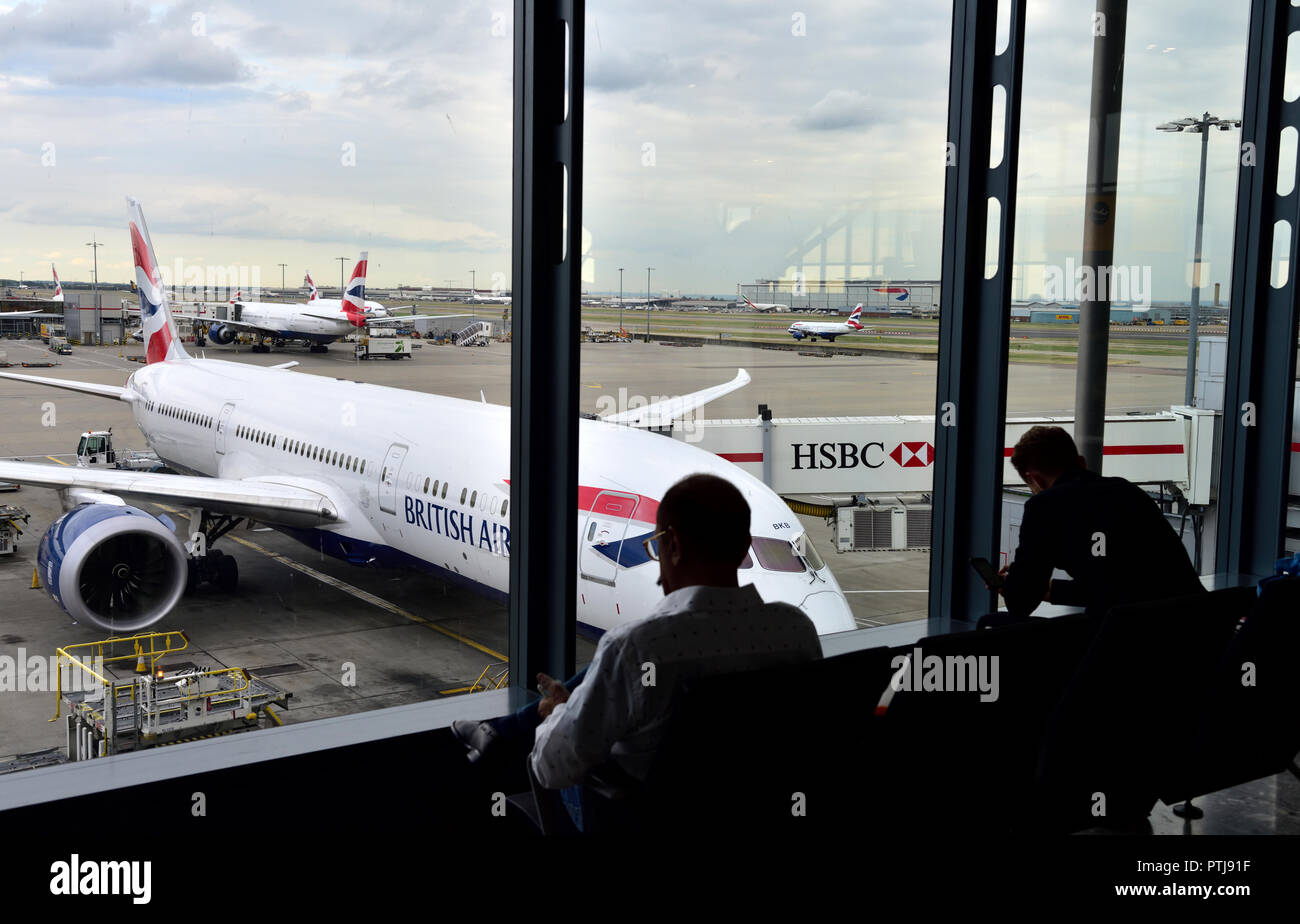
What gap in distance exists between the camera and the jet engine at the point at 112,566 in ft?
12.8

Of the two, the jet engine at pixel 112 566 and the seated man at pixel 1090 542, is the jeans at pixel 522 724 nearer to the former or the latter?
the seated man at pixel 1090 542

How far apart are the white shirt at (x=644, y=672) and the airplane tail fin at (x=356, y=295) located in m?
1.84

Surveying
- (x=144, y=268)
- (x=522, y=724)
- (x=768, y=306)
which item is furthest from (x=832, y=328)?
(x=522, y=724)

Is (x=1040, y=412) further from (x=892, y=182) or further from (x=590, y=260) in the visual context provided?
(x=590, y=260)

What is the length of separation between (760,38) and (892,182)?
809 mm

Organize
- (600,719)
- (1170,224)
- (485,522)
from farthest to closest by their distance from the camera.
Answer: (485,522) → (1170,224) → (600,719)

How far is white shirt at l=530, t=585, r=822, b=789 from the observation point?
5.74 feet

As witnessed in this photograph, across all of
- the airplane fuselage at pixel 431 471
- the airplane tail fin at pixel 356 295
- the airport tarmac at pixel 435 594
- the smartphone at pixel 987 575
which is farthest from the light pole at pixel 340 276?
the smartphone at pixel 987 575

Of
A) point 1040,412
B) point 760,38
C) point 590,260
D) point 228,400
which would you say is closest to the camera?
point 590,260

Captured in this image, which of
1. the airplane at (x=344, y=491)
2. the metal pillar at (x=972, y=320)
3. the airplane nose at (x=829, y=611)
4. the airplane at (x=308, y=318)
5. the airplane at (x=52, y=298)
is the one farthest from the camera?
the airplane nose at (x=829, y=611)

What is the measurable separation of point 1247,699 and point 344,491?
248 inches

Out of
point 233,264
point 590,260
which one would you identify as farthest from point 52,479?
point 590,260

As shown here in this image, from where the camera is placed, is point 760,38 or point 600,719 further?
point 760,38
